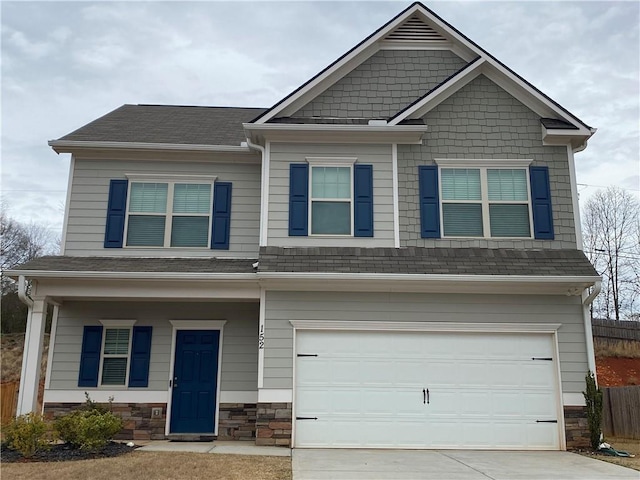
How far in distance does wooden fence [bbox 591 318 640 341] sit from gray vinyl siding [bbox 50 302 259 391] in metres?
17.1

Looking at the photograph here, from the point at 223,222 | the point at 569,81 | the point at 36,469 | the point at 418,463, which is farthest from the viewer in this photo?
the point at 569,81

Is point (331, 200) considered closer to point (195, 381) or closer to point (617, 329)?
point (195, 381)

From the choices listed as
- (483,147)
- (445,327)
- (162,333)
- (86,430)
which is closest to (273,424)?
(86,430)

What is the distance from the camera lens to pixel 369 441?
8.84 m

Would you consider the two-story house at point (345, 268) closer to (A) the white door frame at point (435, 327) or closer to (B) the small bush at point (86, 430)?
(A) the white door frame at point (435, 327)

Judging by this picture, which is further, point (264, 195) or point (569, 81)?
point (569, 81)

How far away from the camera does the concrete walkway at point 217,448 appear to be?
805 cm

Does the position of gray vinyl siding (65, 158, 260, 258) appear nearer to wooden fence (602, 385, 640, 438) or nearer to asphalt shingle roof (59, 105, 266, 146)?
asphalt shingle roof (59, 105, 266, 146)

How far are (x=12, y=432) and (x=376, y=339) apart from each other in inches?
225

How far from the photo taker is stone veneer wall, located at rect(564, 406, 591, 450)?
28.9ft

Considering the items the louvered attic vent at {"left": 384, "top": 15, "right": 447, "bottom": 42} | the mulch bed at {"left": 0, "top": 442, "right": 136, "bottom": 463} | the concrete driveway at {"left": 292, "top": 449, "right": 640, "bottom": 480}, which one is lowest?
the concrete driveway at {"left": 292, "top": 449, "right": 640, "bottom": 480}

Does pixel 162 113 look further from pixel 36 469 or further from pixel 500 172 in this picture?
pixel 36 469

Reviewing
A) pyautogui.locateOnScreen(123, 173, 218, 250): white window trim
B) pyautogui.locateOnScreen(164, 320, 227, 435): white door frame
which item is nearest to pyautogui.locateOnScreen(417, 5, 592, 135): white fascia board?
pyautogui.locateOnScreen(123, 173, 218, 250): white window trim

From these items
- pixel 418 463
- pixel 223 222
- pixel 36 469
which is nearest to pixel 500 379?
pixel 418 463
